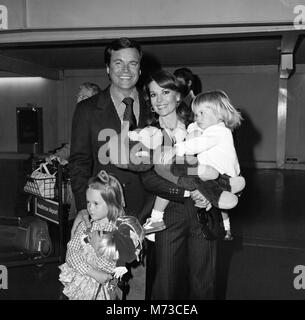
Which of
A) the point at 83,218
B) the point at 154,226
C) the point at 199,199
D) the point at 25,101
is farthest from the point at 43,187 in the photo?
the point at 25,101

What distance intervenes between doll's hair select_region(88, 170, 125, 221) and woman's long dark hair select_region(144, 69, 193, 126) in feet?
1.17

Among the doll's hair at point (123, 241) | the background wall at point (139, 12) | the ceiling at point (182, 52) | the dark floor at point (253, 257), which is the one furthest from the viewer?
the ceiling at point (182, 52)

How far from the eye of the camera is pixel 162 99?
1959 millimetres

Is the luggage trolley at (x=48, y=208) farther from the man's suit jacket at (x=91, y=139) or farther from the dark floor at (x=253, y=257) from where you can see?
the man's suit jacket at (x=91, y=139)

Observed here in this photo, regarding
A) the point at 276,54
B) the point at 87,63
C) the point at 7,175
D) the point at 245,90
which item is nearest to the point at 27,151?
the point at 7,175

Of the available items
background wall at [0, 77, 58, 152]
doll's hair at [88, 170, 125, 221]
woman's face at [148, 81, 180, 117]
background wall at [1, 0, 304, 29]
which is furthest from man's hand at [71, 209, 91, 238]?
background wall at [0, 77, 58, 152]

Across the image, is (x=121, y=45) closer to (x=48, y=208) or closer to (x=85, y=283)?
(x=85, y=283)

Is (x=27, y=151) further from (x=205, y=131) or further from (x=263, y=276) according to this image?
(x=205, y=131)

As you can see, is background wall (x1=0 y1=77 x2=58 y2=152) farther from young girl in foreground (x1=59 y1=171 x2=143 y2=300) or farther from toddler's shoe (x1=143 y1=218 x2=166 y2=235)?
toddler's shoe (x1=143 y1=218 x2=166 y2=235)

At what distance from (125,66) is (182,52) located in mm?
6915

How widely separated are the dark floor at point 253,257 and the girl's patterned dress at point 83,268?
0.95 ft

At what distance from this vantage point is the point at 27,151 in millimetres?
12203

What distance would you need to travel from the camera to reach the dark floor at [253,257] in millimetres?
3316

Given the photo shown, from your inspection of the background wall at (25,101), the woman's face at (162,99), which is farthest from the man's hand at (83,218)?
the background wall at (25,101)
